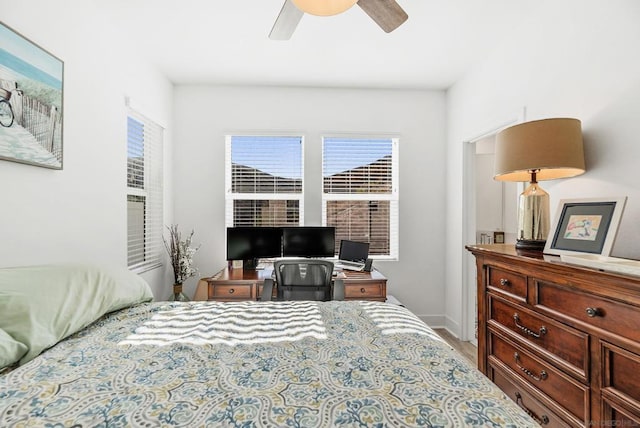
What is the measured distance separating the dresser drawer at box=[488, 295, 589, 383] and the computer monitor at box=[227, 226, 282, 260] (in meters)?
2.06

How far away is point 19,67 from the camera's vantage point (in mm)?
1604

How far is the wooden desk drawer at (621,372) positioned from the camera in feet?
3.68

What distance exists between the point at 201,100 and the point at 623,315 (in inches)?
147

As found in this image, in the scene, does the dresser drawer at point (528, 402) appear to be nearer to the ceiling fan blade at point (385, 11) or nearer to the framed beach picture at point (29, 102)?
the ceiling fan blade at point (385, 11)

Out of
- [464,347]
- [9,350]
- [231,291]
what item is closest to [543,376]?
[464,347]

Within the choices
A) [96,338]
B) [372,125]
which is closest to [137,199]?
[96,338]

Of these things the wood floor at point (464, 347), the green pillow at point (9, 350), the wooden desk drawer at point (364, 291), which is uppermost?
the green pillow at point (9, 350)

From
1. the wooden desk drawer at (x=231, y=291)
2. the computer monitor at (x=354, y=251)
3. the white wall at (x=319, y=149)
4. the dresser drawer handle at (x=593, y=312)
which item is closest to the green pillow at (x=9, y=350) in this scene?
the wooden desk drawer at (x=231, y=291)

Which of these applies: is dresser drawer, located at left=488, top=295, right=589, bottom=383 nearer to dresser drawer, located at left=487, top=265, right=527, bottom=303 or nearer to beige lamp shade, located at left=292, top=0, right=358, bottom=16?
dresser drawer, located at left=487, top=265, right=527, bottom=303

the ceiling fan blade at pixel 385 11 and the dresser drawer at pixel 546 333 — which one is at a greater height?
the ceiling fan blade at pixel 385 11

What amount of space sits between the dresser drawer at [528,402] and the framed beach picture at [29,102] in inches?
109

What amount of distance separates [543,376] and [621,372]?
42 centimetres

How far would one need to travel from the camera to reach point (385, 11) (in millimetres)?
A: 1770

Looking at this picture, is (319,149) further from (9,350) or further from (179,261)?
(9,350)
